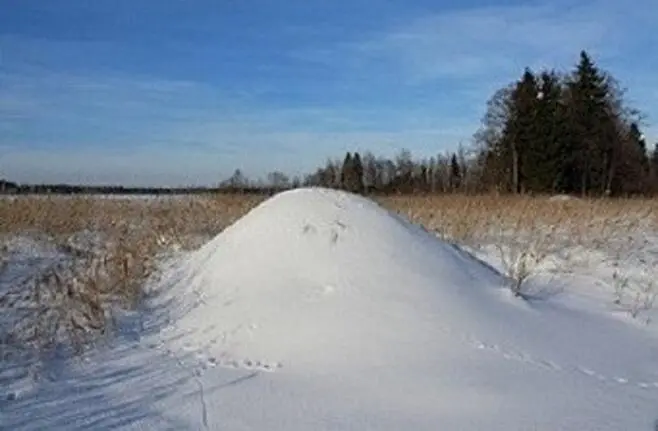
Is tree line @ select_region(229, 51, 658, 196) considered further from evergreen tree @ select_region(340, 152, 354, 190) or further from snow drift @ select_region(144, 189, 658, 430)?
snow drift @ select_region(144, 189, 658, 430)

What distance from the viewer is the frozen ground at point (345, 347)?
379 centimetres

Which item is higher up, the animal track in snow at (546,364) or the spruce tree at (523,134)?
the spruce tree at (523,134)

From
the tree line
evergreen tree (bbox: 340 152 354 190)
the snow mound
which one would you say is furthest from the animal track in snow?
evergreen tree (bbox: 340 152 354 190)

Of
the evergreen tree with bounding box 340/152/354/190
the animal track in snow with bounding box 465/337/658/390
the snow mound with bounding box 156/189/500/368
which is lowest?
the animal track in snow with bounding box 465/337/658/390

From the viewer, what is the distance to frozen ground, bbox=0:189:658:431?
3.79m

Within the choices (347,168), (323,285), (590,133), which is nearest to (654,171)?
(590,133)

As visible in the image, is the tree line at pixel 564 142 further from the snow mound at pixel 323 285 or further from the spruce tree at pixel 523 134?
the snow mound at pixel 323 285

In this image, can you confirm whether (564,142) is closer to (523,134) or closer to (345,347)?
(523,134)

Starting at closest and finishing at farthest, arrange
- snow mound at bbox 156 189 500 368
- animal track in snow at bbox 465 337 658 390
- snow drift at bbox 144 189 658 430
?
snow drift at bbox 144 189 658 430, animal track in snow at bbox 465 337 658 390, snow mound at bbox 156 189 500 368

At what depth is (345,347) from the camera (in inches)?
187

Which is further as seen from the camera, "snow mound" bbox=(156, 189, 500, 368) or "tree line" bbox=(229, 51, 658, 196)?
"tree line" bbox=(229, 51, 658, 196)

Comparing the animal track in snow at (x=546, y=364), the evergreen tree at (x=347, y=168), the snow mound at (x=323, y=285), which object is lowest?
the animal track in snow at (x=546, y=364)

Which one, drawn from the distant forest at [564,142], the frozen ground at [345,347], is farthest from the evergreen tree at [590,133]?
the frozen ground at [345,347]

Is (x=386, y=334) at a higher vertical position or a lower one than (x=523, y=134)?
lower
